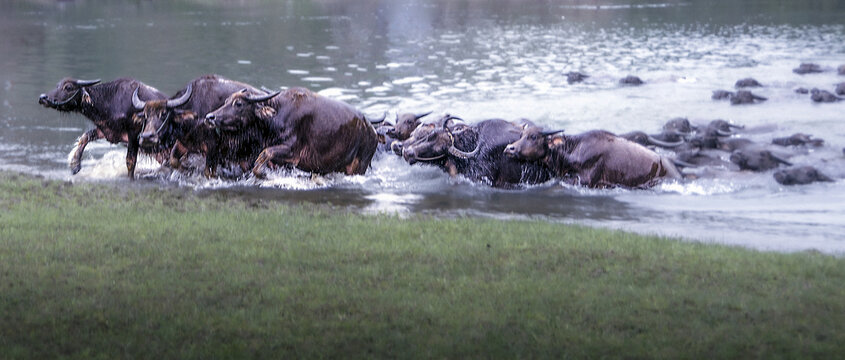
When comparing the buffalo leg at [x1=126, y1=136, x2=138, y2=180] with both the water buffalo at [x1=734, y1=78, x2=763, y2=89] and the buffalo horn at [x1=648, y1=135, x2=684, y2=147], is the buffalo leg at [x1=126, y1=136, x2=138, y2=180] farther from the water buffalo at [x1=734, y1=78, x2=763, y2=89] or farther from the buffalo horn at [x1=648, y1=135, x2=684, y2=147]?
the water buffalo at [x1=734, y1=78, x2=763, y2=89]

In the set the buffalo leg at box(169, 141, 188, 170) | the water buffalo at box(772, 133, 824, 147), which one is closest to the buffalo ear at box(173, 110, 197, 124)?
the buffalo leg at box(169, 141, 188, 170)

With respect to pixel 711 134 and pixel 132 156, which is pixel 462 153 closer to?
pixel 132 156

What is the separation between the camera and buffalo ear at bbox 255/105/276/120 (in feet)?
49.0

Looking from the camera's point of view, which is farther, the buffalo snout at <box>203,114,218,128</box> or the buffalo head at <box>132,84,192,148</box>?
the buffalo snout at <box>203,114,218,128</box>

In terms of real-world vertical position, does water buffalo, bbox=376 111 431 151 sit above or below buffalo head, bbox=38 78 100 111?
below

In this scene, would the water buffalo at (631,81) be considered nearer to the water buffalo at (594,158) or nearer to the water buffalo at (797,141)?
the water buffalo at (797,141)

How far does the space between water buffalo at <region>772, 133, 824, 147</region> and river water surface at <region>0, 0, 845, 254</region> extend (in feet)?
1.42

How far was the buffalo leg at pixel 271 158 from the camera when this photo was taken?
14734 millimetres

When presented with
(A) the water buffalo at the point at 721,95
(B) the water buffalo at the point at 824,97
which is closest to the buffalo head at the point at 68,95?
(A) the water buffalo at the point at 721,95

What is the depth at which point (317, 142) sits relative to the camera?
15.0 metres

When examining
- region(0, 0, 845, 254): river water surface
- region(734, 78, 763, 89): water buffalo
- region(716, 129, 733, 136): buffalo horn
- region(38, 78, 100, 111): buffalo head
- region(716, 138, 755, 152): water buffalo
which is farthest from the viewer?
region(734, 78, 763, 89): water buffalo

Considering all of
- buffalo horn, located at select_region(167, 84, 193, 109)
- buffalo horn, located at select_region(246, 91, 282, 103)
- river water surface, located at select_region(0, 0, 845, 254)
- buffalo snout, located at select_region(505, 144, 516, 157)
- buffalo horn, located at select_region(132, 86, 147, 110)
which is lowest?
river water surface, located at select_region(0, 0, 845, 254)

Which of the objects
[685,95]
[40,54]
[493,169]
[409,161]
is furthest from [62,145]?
[40,54]

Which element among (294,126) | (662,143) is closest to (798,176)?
(662,143)
